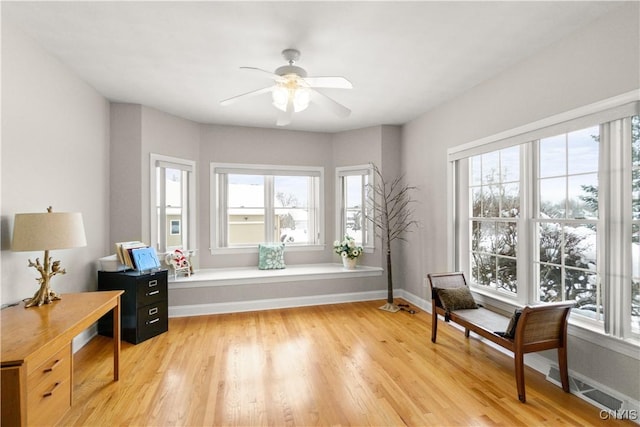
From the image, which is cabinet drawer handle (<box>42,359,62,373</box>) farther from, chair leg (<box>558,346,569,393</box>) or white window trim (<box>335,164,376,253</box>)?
white window trim (<box>335,164,376,253</box>)

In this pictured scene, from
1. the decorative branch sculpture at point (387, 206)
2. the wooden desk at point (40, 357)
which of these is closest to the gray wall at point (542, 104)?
the decorative branch sculpture at point (387, 206)

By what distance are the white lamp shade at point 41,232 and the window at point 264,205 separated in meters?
2.54

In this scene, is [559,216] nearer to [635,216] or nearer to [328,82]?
[635,216]

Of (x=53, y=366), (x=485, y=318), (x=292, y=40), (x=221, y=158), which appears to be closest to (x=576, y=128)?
(x=485, y=318)

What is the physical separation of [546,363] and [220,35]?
145 inches

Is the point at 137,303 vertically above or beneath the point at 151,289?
beneath

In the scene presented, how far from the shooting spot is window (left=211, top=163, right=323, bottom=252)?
4.74m

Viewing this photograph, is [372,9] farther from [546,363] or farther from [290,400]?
[546,363]

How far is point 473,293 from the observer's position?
3350mm

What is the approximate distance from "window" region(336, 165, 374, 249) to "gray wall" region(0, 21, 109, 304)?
3.21 meters

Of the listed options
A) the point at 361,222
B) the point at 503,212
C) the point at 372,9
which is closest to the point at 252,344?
the point at 361,222

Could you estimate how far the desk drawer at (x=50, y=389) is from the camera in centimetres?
160

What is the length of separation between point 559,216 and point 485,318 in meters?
1.07

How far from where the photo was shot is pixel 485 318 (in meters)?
2.74
